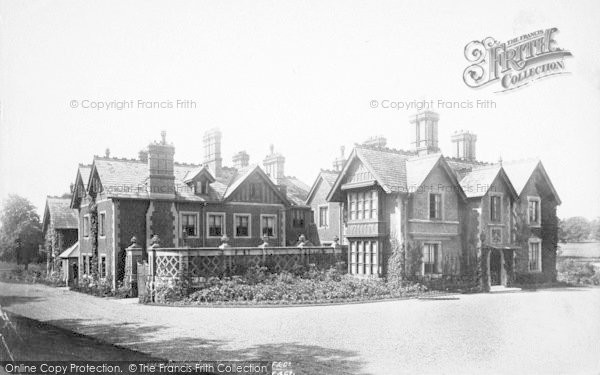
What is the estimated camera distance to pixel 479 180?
26.6 m

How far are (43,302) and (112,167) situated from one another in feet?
28.9

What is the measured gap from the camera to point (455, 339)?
13.5 meters

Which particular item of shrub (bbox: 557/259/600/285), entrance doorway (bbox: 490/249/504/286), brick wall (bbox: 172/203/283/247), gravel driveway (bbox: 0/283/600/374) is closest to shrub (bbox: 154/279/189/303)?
gravel driveway (bbox: 0/283/600/374)

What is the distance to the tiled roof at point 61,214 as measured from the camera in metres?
30.6

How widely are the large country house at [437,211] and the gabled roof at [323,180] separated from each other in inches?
247

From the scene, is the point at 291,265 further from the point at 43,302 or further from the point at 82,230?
the point at 82,230

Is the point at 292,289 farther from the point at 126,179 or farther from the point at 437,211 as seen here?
the point at 126,179

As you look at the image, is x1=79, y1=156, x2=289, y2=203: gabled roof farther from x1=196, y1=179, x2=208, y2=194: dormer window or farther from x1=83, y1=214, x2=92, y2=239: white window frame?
x1=83, y1=214, x2=92, y2=239: white window frame

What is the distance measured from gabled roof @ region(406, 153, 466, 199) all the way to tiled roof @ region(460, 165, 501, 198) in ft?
1.81

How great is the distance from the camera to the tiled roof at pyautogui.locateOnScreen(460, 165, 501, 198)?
26234 millimetres

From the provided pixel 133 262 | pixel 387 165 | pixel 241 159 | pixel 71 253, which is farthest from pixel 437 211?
pixel 71 253

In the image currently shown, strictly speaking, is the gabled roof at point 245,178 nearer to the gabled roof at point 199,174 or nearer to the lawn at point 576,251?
the gabled roof at point 199,174

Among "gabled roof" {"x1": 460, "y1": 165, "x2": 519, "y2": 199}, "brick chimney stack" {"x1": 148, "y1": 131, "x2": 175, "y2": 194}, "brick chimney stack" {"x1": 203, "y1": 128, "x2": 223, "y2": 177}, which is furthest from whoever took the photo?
"brick chimney stack" {"x1": 203, "y1": 128, "x2": 223, "y2": 177}

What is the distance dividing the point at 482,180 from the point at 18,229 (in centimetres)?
1987
